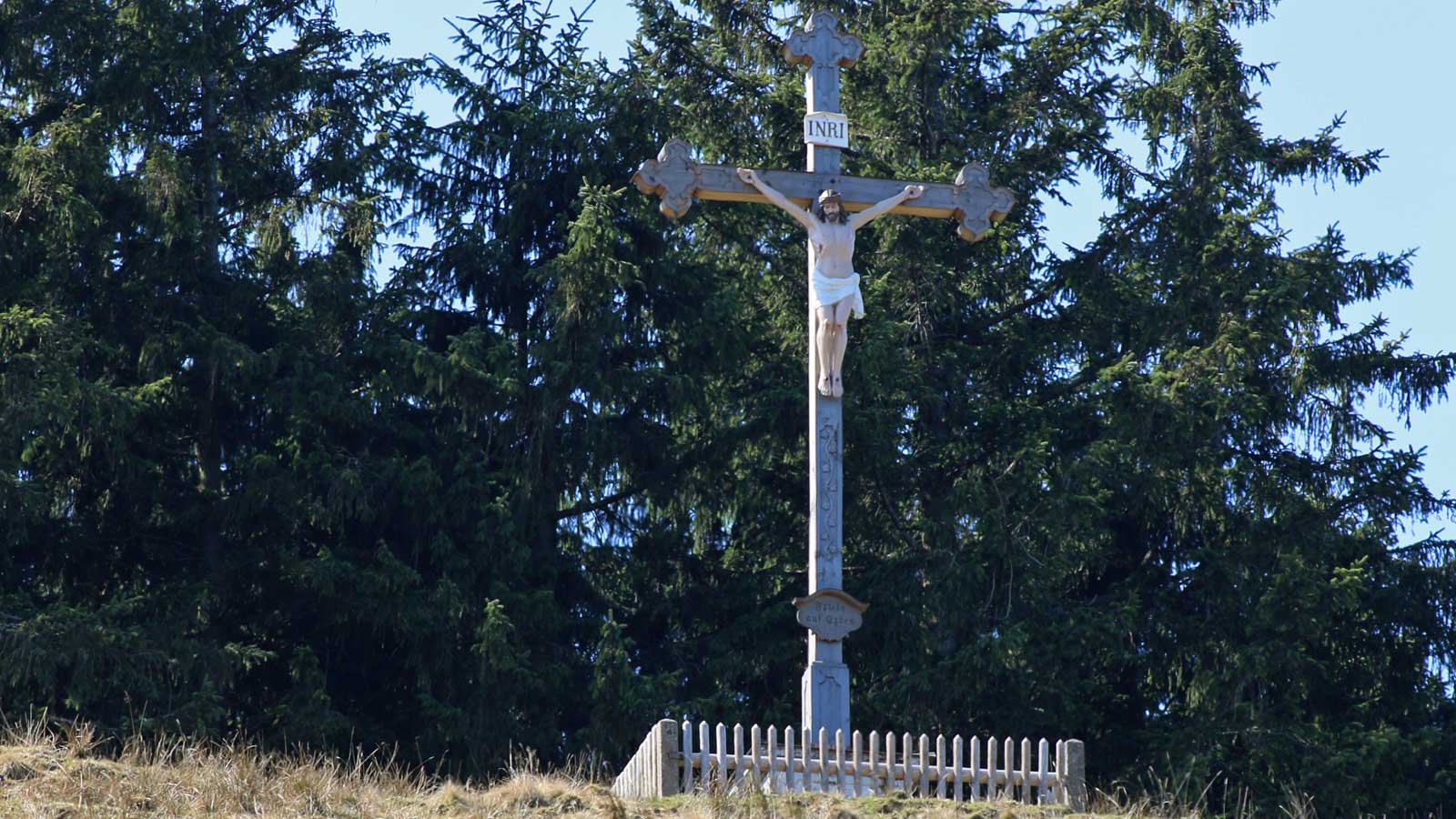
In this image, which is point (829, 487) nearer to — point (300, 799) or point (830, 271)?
point (830, 271)

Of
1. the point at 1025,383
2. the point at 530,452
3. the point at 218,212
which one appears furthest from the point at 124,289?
the point at 1025,383

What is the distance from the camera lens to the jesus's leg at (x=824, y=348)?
592 inches

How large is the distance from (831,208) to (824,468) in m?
1.77

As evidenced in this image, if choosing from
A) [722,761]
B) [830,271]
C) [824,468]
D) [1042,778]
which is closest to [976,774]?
[1042,778]

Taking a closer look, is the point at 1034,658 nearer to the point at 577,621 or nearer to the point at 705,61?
the point at 577,621

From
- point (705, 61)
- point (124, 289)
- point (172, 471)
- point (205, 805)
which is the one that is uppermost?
point (705, 61)

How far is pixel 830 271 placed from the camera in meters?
15.2

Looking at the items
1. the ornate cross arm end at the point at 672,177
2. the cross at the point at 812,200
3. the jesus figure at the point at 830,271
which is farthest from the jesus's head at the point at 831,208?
the ornate cross arm end at the point at 672,177

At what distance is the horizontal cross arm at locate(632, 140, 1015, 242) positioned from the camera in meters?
15.2

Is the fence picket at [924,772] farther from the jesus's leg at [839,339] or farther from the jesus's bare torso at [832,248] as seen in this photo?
the jesus's bare torso at [832,248]

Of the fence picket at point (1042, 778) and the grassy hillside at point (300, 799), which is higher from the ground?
the fence picket at point (1042, 778)

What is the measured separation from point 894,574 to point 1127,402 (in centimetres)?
270

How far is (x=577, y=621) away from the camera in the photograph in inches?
838

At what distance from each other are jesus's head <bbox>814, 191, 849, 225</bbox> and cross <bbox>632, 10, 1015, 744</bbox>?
0.64 ft
